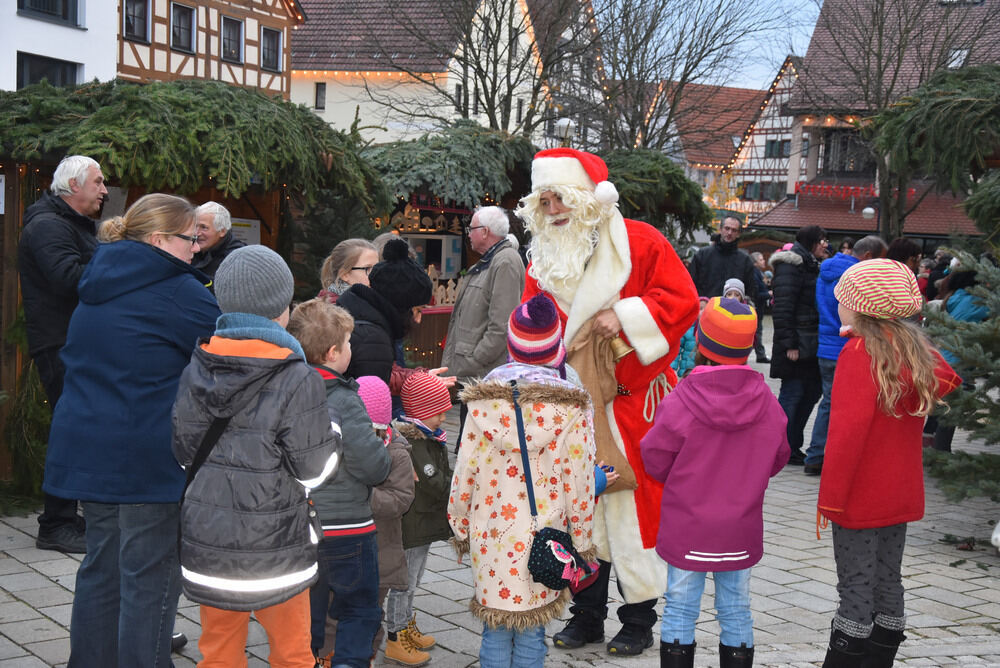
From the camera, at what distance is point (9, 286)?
263 inches

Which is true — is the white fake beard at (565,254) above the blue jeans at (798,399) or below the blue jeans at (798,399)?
above

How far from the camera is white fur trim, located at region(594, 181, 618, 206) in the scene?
4621 mm

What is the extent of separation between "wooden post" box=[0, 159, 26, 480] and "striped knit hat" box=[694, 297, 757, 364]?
15.9 feet

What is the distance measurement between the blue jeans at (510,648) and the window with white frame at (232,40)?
26.2m

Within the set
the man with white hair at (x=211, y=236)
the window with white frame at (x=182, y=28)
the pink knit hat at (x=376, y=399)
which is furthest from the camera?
the window with white frame at (x=182, y=28)

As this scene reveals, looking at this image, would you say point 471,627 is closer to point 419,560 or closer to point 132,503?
point 419,560

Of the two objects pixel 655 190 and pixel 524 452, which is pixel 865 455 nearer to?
pixel 524 452

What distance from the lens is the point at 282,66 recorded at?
29.7 meters

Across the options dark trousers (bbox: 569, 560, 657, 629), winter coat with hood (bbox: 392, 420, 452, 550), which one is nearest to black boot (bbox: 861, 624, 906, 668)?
dark trousers (bbox: 569, 560, 657, 629)

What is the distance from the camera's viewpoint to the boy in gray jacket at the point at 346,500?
365 centimetres

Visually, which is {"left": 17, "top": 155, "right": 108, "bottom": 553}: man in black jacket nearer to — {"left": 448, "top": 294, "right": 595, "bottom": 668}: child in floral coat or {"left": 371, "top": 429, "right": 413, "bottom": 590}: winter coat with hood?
{"left": 371, "top": 429, "right": 413, "bottom": 590}: winter coat with hood

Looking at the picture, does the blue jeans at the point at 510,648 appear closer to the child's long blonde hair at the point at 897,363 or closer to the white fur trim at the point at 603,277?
the white fur trim at the point at 603,277

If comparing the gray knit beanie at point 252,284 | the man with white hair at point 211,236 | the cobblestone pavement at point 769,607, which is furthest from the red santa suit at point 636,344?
the man with white hair at point 211,236

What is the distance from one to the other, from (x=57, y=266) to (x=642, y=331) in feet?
10.4
